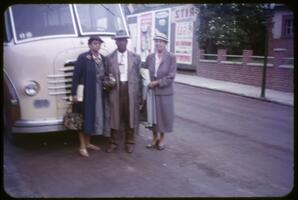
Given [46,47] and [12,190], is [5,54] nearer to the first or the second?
[46,47]

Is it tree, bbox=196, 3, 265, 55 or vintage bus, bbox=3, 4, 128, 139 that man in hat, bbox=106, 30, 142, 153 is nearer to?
vintage bus, bbox=3, 4, 128, 139

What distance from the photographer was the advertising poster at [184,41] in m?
21.7

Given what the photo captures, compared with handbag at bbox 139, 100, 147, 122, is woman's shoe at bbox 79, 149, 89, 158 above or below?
below

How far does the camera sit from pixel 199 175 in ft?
17.3

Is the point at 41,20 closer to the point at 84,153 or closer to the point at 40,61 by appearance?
the point at 40,61

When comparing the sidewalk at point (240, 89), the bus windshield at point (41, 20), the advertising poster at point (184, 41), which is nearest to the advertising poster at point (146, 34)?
the advertising poster at point (184, 41)

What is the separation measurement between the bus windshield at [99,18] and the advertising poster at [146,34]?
1891 centimetres

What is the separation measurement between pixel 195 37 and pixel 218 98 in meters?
8.81

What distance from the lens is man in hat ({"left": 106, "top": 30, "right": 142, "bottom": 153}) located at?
19.7ft

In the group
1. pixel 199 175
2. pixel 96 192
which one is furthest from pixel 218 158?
pixel 96 192

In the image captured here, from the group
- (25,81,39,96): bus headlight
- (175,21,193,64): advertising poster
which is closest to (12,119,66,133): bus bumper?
(25,81,39,96): bus headlight

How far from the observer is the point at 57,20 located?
6.40m

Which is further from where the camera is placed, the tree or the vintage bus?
the tree

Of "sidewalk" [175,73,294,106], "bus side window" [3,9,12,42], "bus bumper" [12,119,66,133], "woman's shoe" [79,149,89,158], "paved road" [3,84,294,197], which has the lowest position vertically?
"sidewalk" [175,73,294,106]
